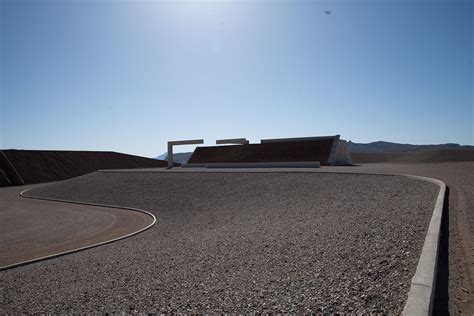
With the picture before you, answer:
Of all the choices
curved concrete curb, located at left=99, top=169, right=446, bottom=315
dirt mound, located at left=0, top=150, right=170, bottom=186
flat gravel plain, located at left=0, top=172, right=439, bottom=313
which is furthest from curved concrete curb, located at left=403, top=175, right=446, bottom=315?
dirt mound, located at left=0, top=150, right=170, bottom=186

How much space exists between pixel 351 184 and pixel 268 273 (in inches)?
496

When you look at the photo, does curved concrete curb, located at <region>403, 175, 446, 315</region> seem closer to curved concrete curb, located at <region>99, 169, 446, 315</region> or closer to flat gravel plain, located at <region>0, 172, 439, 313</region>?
curved concrete curb, located at <region>99, 169, 446, 315</region>

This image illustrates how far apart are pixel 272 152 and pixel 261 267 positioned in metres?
33.6

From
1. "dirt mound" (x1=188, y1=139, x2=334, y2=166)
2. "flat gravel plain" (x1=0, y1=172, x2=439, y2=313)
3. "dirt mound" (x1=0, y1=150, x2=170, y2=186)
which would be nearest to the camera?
"flat gravel plain" (x1=0, y1=172, x2=439, y2=313)

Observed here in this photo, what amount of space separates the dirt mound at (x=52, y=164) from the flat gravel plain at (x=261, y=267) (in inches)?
1482

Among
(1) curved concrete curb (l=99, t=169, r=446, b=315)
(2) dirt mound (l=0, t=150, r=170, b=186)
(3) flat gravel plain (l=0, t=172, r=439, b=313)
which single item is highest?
(2) dirt mound (l=0, t=150, r=170, b=186)

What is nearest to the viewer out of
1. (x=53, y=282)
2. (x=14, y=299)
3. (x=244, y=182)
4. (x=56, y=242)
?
(x=14, y=299)

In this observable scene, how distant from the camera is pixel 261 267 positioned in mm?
5840

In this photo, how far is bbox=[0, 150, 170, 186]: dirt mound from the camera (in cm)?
4231

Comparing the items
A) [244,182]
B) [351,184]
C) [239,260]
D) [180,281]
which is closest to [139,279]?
[180,281]

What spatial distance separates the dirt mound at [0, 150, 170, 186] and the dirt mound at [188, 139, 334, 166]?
61.6ft

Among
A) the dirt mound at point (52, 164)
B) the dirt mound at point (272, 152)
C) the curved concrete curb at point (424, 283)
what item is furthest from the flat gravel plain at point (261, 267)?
the dirt mound at point (52, 164)

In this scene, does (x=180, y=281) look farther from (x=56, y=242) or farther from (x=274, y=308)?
(x=56, y=242)

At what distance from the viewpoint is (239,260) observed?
6.55 metres
